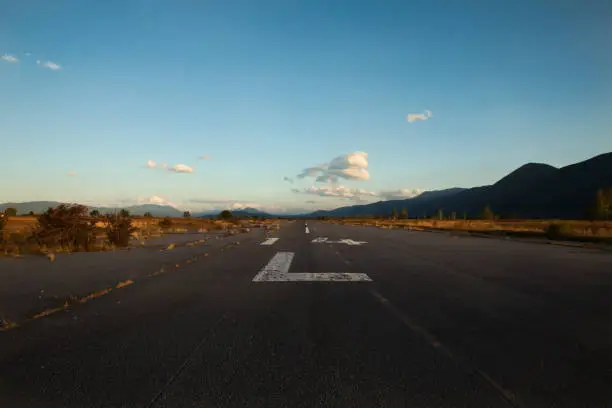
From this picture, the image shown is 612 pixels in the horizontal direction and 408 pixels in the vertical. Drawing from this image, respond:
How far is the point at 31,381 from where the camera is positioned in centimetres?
391

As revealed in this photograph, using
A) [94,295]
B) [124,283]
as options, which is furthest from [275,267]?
[94,295]

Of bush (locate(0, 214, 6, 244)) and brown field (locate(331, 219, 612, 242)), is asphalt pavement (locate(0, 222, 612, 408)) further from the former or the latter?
brown field (locate(331, 219, 612, 242))

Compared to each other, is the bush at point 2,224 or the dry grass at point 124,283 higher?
the bush at point 2,224

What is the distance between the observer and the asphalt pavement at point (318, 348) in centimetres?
359

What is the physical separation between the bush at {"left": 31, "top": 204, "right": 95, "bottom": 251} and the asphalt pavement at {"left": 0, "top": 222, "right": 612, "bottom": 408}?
12.3m

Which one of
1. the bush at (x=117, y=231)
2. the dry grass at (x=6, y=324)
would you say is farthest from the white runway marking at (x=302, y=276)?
the bush at (x=117, y=231)

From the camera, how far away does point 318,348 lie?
4918mm

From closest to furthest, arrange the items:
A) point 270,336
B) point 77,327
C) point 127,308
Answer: point 270,336, point 77,327, point 127,308

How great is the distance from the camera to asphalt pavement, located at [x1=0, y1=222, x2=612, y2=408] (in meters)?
3.59

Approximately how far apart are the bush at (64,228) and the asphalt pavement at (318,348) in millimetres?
12322

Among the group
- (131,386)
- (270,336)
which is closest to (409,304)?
(270,336)

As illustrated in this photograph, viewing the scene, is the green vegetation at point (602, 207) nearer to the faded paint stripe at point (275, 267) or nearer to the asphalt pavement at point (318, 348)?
the faded paint stripe at point (275, 267)

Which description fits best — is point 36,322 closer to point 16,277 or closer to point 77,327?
point 77,327

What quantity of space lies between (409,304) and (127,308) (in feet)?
16.2
